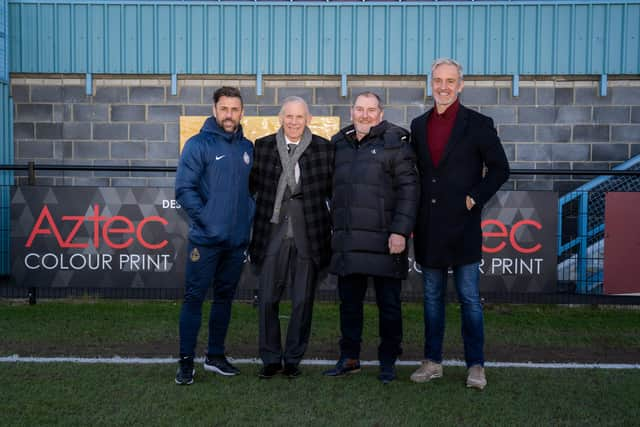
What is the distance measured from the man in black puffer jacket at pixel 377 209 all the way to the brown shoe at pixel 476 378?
0.52 m

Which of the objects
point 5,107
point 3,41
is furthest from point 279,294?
point 3,41

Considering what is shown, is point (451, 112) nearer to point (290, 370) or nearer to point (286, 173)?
point (286, 173)

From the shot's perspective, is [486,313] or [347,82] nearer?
[486,313]

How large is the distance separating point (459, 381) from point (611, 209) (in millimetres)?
4023

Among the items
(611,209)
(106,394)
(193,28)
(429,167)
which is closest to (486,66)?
(611,209)

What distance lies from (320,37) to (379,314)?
7353 mm

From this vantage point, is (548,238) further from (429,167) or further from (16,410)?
(16,410)

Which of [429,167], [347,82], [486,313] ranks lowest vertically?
[486,313]

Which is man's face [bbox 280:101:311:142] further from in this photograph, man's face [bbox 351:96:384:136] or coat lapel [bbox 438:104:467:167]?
coat lapel [bbox 438:104:467:167]

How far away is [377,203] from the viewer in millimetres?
4598

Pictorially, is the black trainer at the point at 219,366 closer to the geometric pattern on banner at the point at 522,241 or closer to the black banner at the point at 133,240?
the black banner at the point at 133,240

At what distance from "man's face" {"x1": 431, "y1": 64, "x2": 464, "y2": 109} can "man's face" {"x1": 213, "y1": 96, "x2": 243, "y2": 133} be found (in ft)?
4.51

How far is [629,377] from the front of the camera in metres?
4.84

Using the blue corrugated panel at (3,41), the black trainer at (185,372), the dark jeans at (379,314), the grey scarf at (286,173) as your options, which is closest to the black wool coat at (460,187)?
the dark jeans at (379,314)
